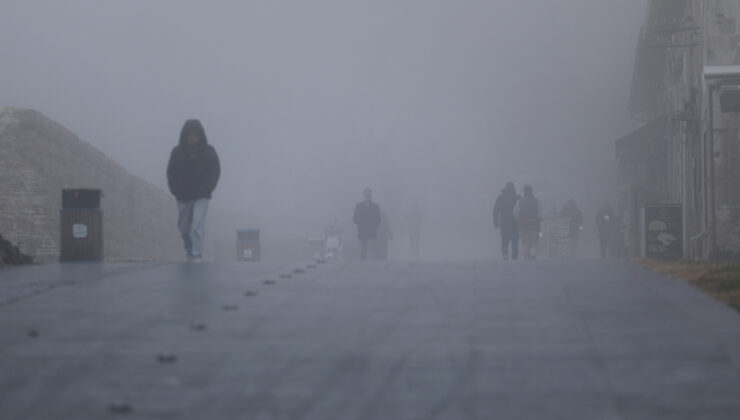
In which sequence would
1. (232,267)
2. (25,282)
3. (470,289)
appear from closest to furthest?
(470,289), (25,282), (232,267)

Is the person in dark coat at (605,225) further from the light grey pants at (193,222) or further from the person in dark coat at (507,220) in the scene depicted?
the light grey pants at (193,222)

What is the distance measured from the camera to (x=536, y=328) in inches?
291

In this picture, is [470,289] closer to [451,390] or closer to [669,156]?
[451,390]

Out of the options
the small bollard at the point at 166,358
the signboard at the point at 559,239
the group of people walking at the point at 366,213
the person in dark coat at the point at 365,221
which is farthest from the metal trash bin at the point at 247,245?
the small bollard at the point at 166,358

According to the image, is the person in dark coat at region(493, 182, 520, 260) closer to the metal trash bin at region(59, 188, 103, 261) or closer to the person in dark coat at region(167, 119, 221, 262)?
the person in dark coat at region(167, 119, 221, 262)

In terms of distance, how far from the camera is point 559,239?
3156 centimetres

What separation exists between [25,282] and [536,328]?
5408 mm

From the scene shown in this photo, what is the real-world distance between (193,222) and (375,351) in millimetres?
8034

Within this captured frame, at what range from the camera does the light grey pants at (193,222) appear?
14422 millimetres

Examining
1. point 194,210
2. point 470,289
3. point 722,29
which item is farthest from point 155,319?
point 722,29

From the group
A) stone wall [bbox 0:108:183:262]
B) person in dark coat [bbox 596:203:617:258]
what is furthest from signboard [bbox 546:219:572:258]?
stone wall [bbox 0:108:183:262]

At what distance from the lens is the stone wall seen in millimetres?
29266

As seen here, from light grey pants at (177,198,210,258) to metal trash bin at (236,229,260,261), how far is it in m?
9.24

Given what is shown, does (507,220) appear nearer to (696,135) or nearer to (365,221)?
(365,221)
